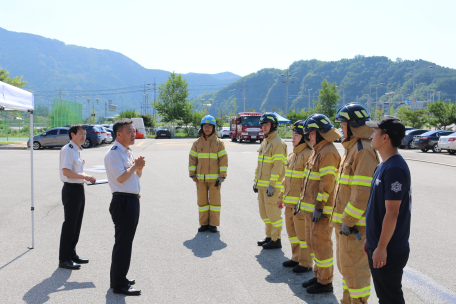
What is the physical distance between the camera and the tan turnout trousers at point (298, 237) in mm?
4637

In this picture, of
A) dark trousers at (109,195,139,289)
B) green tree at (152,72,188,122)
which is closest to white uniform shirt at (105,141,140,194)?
dark trousers at (109,195,139,289)

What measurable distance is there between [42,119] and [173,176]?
49.6 m

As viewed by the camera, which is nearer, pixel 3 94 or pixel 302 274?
pixel 302 274

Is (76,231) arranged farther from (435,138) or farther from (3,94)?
(435,138)

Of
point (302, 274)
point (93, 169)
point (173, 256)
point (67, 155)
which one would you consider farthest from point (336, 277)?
point (93, 169)

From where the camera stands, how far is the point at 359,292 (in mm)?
3418

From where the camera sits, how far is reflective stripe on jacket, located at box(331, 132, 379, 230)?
3273 mm

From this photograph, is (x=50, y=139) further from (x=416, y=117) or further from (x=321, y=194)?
(x=416, y=117)

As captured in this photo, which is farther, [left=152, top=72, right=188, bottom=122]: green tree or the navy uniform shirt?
[left=152, top=72, right=188, bottom=122]: green tree

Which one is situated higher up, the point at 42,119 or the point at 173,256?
the point at 42,119

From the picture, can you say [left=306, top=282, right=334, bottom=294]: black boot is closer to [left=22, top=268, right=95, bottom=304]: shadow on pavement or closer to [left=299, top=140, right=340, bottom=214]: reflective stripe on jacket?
[left=299, top=140, right=340, bottom=214]: reflective stripe on jacket

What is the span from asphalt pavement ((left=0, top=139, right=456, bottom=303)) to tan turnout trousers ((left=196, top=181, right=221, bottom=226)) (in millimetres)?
280

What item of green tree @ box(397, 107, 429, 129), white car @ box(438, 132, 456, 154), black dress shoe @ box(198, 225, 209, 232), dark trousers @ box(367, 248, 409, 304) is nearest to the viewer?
dark trousers @ box(367, 248, 409, 304)

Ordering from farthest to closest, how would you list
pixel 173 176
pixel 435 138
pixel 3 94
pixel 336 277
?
pixel 435 138
pixel 173 176
pixel 3 94
pixel 336 277
